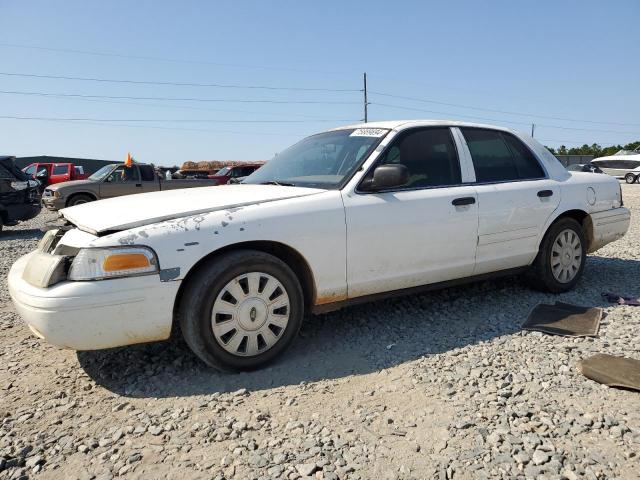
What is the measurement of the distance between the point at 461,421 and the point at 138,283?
6.14 feet

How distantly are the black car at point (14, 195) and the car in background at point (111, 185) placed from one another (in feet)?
7.58

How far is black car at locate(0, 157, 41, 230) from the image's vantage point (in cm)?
946

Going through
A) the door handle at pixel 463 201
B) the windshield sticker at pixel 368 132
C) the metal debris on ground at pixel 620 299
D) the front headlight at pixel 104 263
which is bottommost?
the metal debris on ground at pixel 620 299

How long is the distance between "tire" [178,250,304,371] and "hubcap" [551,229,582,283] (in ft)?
8.80

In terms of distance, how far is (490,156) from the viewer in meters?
4.16

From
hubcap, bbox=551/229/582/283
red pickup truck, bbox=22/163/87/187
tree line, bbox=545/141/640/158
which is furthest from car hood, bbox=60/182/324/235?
tree line, bbox=545/141/640/158

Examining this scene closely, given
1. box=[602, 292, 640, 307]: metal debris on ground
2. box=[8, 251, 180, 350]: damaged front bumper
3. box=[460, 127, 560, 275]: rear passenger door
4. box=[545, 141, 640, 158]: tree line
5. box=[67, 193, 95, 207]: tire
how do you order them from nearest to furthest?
box=[8, 251, 180, 350]: damaged front bumper, box=[460, 127, 560, 275]: rear passenger door, box=[602, 292, 640, 307]: metal debris on ground, box=[67, 193, 95, 207]: tire, box=[545, 141, 640, 158]: tree line

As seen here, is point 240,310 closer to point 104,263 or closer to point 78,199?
point 104,263

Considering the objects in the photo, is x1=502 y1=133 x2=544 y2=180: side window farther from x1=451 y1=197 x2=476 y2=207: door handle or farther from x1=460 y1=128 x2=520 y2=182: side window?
x1=451 y1=197 x2=476 y2=207: door handle

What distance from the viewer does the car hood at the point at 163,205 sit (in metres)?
2.79

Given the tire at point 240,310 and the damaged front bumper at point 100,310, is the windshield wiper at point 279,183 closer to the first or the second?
the tire at point 240,310

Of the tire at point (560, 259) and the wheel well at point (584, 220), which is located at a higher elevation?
the wheel well at point (584, 220)

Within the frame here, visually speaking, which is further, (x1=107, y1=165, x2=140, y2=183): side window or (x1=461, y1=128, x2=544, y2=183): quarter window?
(x1=107, y1=165, x2=140, y2=183): side window

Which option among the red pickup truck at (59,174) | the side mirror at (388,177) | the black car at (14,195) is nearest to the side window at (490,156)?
the side mirror at (388,177)
